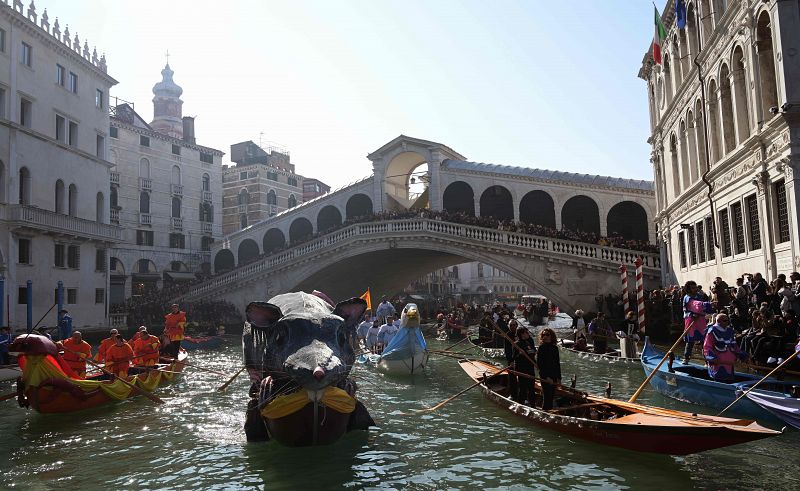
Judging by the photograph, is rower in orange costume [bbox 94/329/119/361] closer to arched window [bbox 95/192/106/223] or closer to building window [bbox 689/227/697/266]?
building window [bbox 689/227/697/266]

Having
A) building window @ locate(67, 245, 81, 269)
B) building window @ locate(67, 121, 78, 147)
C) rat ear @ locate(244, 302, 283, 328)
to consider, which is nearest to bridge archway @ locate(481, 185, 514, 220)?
building window @ locate(67, 245, 81, 269)

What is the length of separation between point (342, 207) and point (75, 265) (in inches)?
614

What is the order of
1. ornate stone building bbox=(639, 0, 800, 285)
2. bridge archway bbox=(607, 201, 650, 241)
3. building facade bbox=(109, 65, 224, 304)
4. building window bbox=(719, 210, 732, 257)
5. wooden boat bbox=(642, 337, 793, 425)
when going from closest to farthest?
wooden boat bbox=(642, 337, 793, 425) → ornate stone building bbox=(639, 0, 800, 285) → building window bbox=(719, 210, 732, 257) → bridge archway bbox=(607, 201, 650, 241) → building facade bbox=(109, 65, 224, 304)

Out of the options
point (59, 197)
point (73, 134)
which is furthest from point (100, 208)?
point (73, 134)

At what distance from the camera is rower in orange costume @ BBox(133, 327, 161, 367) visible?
14.5 meters

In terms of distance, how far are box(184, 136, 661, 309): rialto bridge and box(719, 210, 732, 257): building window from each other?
5.41 meters

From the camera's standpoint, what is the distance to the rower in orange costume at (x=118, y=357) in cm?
1295

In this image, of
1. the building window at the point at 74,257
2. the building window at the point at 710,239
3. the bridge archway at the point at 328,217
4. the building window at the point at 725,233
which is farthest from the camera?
the bridge archway at the point at 328,217

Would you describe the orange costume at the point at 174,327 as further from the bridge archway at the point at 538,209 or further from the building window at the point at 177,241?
the building window at the point at 177,241

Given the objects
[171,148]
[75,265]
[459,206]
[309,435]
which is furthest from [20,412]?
[171,148]

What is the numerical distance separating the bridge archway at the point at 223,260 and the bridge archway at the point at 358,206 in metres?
10.8

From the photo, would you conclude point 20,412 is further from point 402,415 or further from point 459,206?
point 459,206

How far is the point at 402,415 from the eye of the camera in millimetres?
11242

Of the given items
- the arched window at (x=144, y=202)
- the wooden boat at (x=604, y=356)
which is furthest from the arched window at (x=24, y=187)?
the wooden boat at (x=604, y=356)
